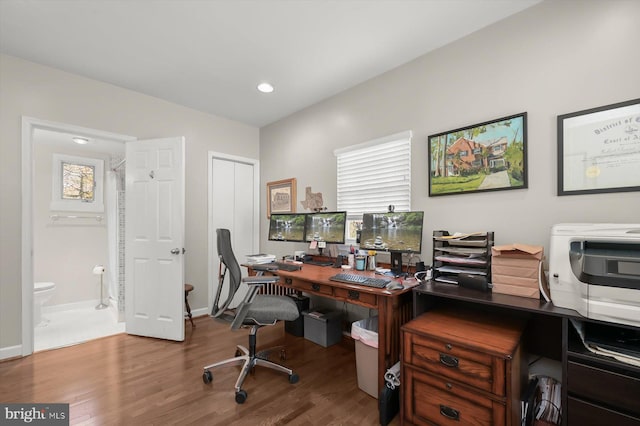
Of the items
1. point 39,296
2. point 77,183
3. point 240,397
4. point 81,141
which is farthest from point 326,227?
point 77,183

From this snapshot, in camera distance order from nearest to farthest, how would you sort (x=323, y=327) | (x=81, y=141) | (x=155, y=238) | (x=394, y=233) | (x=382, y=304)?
1. (x=382, y=304)
2. (x=394, y=233)
3. (x=323, y=327)
4. (x=155, y=238)
5. (x=81, y=141)

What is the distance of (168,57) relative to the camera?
251 cm

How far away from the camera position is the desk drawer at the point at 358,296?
1.89m

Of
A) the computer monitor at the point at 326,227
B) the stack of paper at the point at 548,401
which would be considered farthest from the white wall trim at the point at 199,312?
the stack of paper at the point at 548,401

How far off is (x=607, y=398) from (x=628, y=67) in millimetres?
1772

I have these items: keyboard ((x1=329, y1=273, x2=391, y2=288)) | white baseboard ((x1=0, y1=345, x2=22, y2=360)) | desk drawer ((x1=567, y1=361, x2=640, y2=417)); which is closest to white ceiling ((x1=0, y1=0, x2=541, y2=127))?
keyboard ((x1=329, y1=273, x2=391, y2=288))

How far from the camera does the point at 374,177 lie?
111 inches

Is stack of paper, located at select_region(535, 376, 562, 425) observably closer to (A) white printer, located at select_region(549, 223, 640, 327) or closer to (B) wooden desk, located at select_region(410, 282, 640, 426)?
(B) wooden desk, located at select_region(410, 282, 640, 426)

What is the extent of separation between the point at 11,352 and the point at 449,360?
367cm

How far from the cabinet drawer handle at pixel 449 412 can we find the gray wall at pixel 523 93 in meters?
1.14

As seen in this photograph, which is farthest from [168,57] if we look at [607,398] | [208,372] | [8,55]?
[607,398]

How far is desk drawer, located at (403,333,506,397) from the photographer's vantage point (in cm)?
134

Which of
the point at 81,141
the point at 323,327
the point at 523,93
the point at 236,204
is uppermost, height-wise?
the point at 81,141

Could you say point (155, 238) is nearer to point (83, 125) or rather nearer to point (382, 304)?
point (83, 125)
